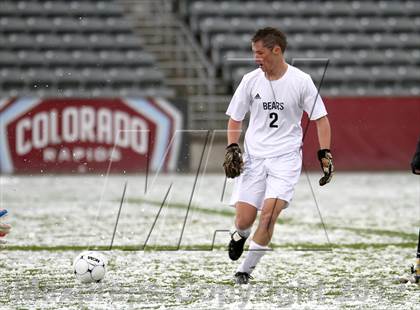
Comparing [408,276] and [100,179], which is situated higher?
[408,276]

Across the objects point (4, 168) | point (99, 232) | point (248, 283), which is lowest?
point (4, 168)

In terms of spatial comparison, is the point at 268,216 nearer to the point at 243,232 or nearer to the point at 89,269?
the point at 243,232

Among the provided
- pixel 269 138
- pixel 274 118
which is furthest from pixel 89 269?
pixel 274 118

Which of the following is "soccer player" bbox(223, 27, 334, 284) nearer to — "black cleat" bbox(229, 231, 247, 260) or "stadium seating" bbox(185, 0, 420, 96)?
"black cleat" bbox(229, 231, 247, 260)

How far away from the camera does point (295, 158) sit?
7457mm

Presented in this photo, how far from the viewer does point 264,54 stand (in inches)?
289

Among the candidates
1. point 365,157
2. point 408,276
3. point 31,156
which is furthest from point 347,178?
point 408,276

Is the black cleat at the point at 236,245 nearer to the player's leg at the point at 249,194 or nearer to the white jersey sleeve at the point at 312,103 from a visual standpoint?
the player's leg at the point at 249,194

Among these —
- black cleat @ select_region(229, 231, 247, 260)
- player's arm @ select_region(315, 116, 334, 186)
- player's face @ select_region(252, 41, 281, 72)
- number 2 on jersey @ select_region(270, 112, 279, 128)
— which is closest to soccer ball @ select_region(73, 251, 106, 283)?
black cleat @ select_region(229, 231, 247, 260)

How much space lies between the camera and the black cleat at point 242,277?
736cm

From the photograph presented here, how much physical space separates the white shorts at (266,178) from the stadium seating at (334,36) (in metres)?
16.2

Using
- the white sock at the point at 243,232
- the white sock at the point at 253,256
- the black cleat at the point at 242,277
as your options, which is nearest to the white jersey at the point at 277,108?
the white sock at the point at 243,232

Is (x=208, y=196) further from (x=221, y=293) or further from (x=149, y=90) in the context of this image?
(x=221, y=293)

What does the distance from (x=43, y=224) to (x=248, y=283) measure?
5.24 metres
